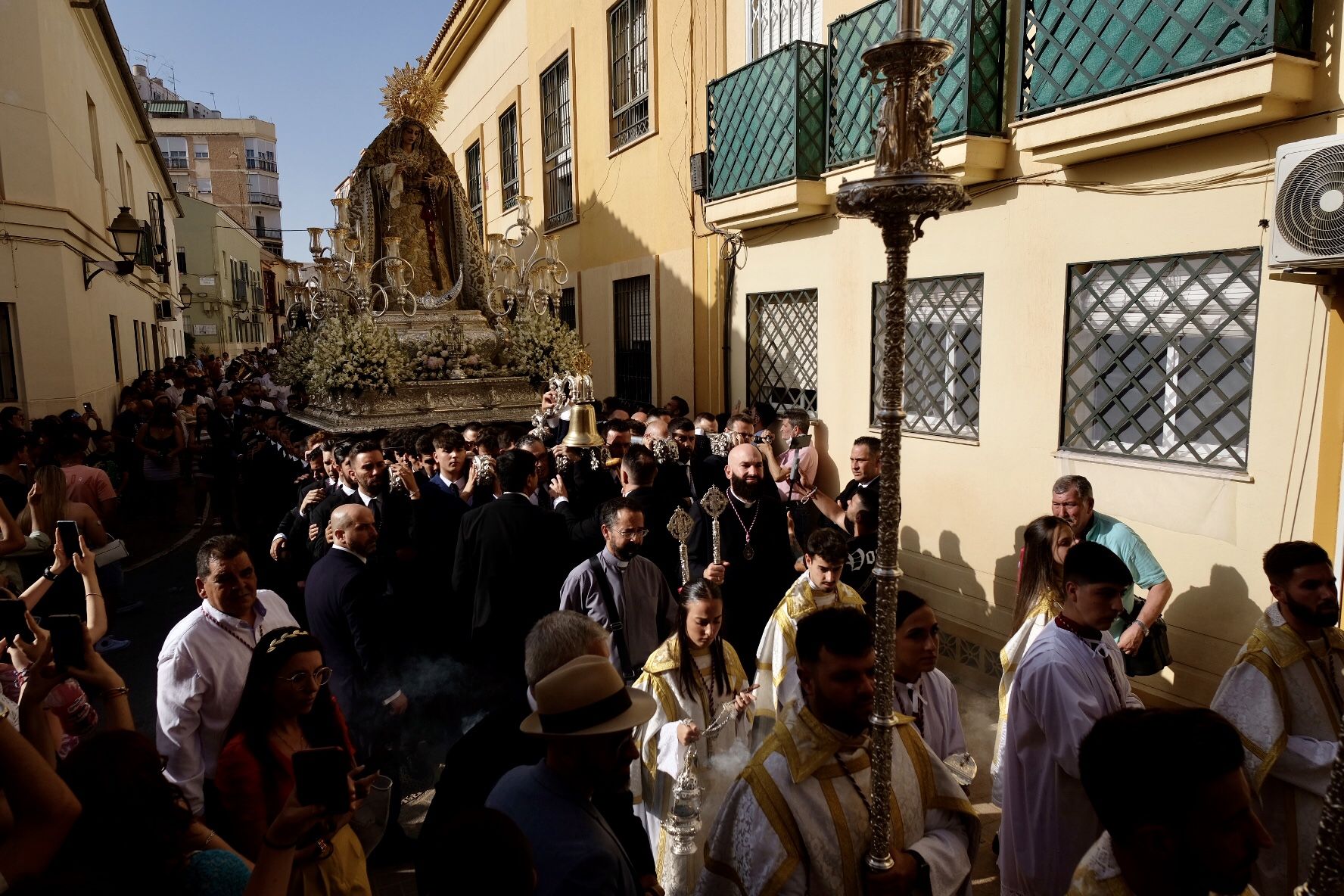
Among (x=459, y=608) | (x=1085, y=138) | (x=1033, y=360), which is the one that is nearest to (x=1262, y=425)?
(x=1033, y=360)

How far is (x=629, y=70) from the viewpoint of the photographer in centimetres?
1311

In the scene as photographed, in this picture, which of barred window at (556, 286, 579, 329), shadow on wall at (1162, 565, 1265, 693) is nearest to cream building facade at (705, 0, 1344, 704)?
shadow on wall at (1162, 565, 1265, 693)

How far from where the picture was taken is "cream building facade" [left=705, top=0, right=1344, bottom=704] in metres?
4.94

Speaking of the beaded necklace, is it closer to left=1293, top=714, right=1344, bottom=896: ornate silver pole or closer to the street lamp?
left=1293, top=714, right=1344, bottom=896: ornate silver pole

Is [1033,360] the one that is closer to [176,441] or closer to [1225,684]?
[1225,684]

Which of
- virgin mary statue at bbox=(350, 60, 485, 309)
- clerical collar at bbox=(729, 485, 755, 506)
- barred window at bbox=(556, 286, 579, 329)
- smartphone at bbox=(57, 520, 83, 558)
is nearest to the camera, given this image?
smartphone at bbox=(57, 520, 83, 558)

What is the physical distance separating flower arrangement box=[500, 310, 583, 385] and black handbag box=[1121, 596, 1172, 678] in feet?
24.5

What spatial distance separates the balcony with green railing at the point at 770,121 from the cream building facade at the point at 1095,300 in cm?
4

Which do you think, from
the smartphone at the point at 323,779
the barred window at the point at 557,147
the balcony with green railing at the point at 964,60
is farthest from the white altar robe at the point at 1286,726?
the barred window at the point at 557,147

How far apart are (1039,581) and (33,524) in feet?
18.2

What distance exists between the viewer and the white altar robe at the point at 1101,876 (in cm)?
186

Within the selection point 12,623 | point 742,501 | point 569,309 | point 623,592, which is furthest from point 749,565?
point 569,309

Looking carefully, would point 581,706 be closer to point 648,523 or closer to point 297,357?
point 648,523

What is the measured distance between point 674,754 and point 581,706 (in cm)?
127
